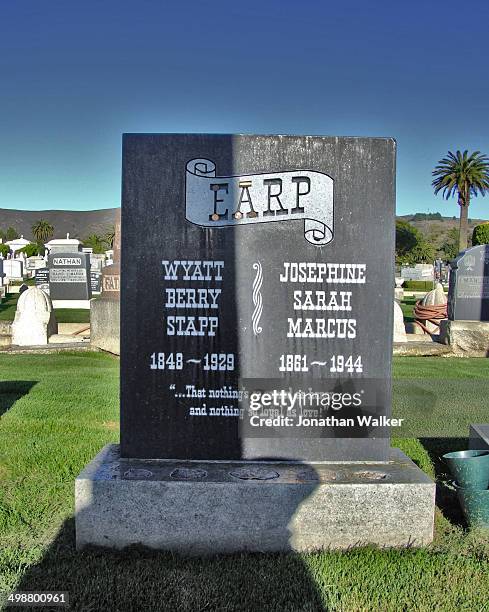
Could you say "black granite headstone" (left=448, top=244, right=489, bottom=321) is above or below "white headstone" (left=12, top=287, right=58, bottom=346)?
above

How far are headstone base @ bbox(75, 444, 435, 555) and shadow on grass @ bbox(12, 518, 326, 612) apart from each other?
0.09 m

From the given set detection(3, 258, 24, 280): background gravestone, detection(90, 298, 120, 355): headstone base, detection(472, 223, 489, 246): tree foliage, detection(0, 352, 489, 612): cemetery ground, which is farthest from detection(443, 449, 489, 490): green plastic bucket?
detection(472, 223, 489, 246): tree foliage

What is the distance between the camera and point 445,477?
4.62 meters

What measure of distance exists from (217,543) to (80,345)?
9.21 meters

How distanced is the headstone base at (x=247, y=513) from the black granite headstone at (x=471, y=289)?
1087 cm

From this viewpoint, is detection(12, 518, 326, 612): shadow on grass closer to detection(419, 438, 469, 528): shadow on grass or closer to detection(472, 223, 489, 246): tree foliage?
detection(419, 438, 469, 528): shadow on grass

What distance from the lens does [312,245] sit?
3715 millimetres

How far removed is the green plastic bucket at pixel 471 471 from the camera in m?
3.74

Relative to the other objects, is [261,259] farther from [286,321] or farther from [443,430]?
[443,430]

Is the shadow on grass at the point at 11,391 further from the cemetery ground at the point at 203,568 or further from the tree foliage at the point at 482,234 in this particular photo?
the tree foliage at the point at 482,234

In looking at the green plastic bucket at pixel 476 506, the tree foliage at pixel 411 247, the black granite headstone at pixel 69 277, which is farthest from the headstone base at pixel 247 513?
the tree foliage at pixel 411 247

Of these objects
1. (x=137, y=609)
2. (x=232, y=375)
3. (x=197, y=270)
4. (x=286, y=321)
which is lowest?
(x=137, y=609)

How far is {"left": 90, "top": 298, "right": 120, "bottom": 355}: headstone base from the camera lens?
1174cm

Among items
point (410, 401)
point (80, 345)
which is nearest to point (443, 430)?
point (410, 401)
